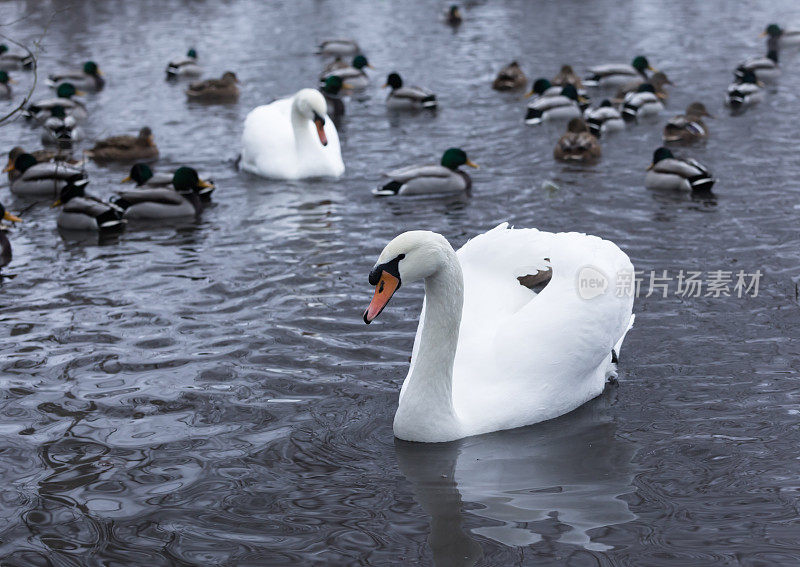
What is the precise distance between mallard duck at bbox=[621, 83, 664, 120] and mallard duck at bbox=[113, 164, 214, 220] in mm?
7516

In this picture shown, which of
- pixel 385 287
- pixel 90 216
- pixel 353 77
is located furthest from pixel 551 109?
pixel 385 287

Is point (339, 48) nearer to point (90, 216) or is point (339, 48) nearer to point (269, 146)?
point (269, 146)

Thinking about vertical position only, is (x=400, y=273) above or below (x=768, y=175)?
above

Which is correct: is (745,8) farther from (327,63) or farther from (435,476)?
(435,476)

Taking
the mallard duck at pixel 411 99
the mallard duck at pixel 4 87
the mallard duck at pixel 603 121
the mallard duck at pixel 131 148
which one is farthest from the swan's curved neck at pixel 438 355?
the mallard duck at pixel 4 87

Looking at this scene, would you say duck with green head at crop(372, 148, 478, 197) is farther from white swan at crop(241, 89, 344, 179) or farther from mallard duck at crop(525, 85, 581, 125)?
mallard duck at crop(525, 85, 581, 125)

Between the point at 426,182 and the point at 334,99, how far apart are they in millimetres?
5600

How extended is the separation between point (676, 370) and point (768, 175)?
20.2ft

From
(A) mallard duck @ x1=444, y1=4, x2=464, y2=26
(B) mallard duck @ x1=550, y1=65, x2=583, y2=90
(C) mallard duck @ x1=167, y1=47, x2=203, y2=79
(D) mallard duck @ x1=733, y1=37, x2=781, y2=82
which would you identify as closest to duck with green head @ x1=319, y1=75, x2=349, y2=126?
(B) mallard duck @ x1=550, y1=65, x2=583, y2=90

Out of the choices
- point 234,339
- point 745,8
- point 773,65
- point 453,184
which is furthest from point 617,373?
point 745,8

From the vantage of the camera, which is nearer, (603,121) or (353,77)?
(603,121)

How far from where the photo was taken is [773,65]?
65.6 feet

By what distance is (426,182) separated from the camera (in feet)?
44.3

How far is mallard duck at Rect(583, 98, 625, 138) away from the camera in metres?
16.5
